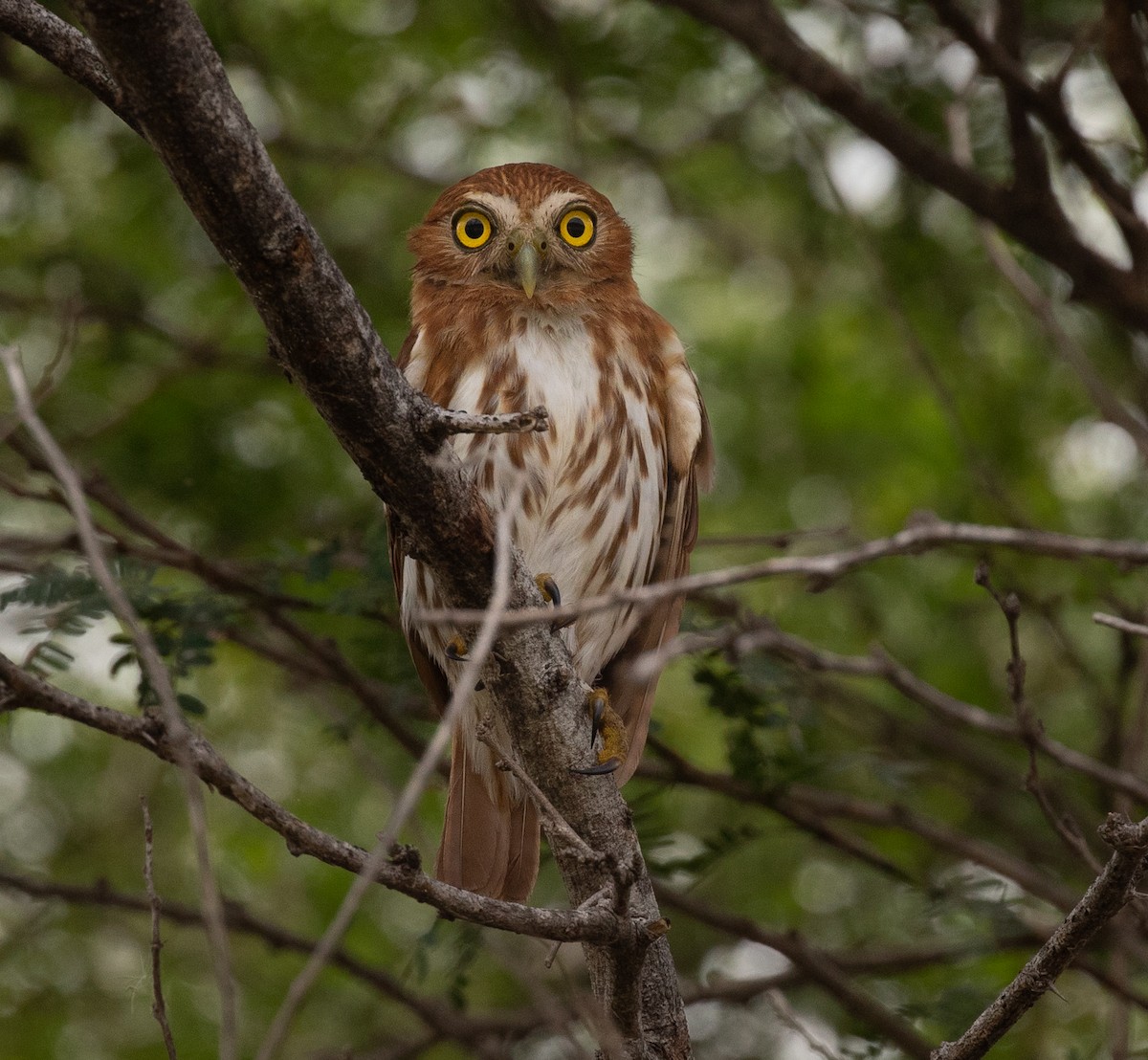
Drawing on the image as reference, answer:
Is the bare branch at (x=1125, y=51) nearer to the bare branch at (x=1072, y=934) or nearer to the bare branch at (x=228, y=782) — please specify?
the bare branch at (x=1072, y=934)

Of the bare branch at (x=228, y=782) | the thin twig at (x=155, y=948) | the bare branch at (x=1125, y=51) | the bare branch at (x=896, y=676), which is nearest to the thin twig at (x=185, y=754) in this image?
the bare branch at (x=228, y=782)

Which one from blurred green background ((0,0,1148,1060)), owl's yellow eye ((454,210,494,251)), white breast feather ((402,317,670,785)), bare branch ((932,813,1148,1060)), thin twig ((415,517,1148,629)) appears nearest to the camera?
thin twig ((415,517,1148,629))

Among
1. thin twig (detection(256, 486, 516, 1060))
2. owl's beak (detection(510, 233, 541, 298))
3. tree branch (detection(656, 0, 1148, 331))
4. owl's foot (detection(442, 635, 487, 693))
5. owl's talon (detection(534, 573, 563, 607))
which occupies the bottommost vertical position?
thin twig (detection(256, 486, 516, 1060))

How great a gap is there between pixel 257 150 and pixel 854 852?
8.67 ft

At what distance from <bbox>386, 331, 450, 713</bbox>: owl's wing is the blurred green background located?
516 mm

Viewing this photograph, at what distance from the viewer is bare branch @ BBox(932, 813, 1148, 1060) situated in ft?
6.31

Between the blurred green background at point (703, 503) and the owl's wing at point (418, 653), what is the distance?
1.69 ft

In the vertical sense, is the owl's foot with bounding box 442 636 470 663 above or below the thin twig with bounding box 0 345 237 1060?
above

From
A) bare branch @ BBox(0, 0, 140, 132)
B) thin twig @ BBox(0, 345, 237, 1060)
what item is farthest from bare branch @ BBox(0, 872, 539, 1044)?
bare branch @ BBox(0, 0, 140, 132)

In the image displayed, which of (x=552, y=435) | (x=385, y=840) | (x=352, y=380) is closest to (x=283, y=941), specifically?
(x=552, y=435)

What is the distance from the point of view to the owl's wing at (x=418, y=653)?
12.0 feet

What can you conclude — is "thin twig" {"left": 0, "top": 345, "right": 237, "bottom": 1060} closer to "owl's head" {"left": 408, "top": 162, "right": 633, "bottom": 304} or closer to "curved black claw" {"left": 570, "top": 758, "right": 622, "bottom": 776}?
"curved black claw" {"left": 570, "top": 758, "right": 622, "bottom": 776}

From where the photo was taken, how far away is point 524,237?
372 cm

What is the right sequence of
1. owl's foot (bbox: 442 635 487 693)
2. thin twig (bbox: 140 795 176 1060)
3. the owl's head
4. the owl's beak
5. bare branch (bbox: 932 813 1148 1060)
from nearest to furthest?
bare branch (bbox: 932 813 1148 1060) < thin twig (bbox: 140 795 176 1060) < owl's foot (bbox: 442 635 487 693) < the owl's beak < the owl's head
